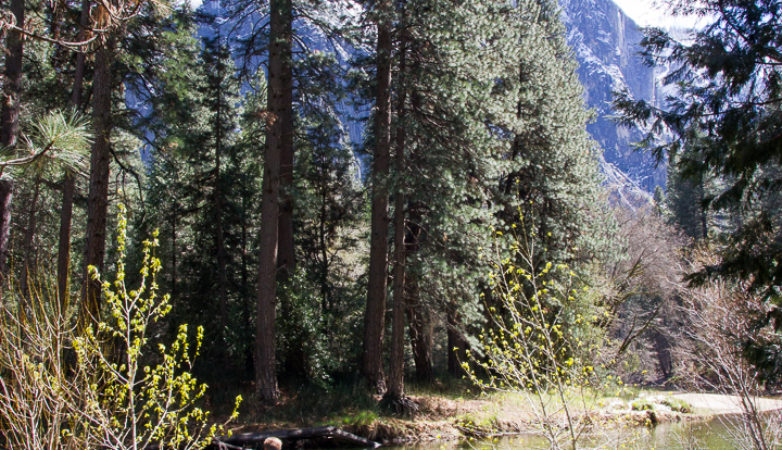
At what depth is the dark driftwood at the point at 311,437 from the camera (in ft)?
35.3

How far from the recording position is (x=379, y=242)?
1414 cm

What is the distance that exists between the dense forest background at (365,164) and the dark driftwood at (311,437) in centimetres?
146

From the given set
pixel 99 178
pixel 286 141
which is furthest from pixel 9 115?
pixel 286 141

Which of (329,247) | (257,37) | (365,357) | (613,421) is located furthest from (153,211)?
(613,421)

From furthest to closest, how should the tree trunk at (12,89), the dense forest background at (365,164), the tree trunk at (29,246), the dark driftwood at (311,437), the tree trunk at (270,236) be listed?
the tree trunk at (270,236), the dark driftwood at (311,437), the tree trunk at (12,89), the dense forest background at (365,164), the tree trunk at (29,246)

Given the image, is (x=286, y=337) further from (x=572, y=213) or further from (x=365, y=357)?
(x=572, y=213)

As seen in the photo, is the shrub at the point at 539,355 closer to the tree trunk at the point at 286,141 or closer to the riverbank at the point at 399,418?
the riverbank at the point at 399,418

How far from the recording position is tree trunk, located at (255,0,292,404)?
12.7 metres

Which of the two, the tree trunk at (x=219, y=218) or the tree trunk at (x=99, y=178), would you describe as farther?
the tree trunk at (x=219, y=218)

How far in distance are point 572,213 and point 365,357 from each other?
29.8 feet

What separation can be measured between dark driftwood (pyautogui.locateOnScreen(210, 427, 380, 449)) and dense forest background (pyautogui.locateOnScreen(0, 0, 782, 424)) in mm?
1464

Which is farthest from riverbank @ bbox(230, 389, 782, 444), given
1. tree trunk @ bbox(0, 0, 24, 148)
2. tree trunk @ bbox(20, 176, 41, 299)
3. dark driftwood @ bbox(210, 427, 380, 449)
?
tree trunk @ bbox(0, 0, 24, 148)

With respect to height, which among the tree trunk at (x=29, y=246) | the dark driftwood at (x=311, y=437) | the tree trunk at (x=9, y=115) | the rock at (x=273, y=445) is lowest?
the dark driftwood at (x=311, y=437)

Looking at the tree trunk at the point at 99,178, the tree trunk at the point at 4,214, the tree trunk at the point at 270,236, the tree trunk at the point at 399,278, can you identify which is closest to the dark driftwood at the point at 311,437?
the tree trunk at the point at 270,236
